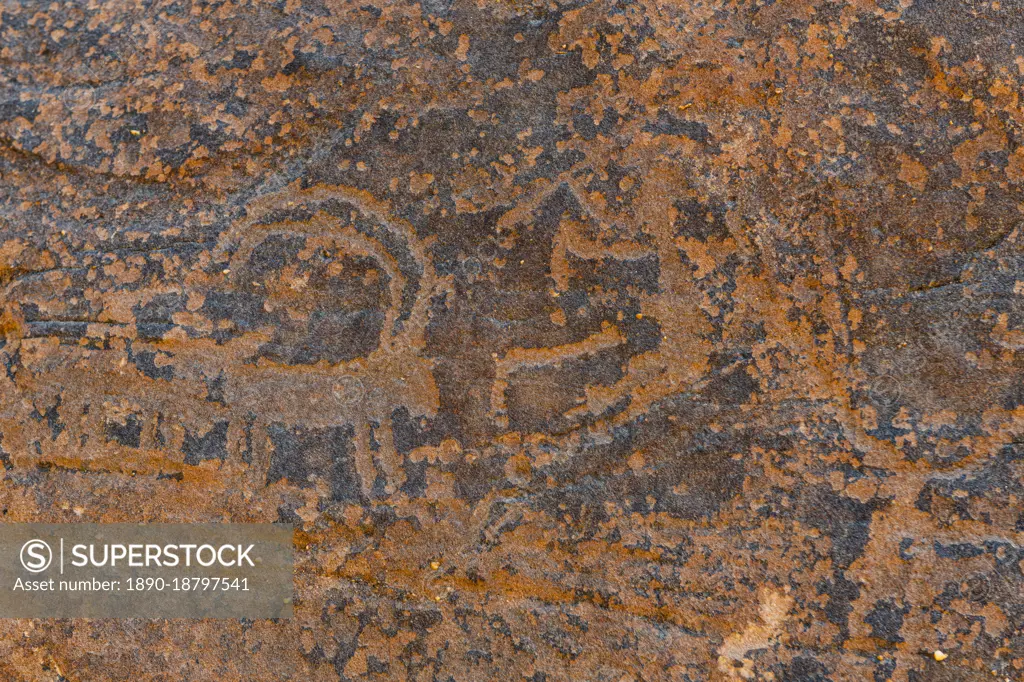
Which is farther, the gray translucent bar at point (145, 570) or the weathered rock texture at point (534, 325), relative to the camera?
the gray translucent bar at point (145, 570)

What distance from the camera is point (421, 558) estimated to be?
5.13ft

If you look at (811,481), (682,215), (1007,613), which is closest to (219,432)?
(682,215)

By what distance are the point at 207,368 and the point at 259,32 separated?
0.75m

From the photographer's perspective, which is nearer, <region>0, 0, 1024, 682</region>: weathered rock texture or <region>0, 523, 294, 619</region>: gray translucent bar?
<region>0, 0, 1024, 682</region>: weathered rock texture

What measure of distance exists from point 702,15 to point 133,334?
54.9 inches

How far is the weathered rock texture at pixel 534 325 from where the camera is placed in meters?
1.46

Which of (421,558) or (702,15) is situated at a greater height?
(702,15)

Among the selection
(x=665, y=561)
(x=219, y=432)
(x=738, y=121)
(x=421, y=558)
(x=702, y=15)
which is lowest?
(x=665, y=561)

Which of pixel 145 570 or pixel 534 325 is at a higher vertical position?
pixel 534 325

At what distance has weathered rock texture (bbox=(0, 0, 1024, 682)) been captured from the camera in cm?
146

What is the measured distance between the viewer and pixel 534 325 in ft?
5.08

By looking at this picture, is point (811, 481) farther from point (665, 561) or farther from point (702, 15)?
point (702, 15)

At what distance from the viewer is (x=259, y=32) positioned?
5.31 ft

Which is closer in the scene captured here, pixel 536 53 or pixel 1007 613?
pixel 1007 613
